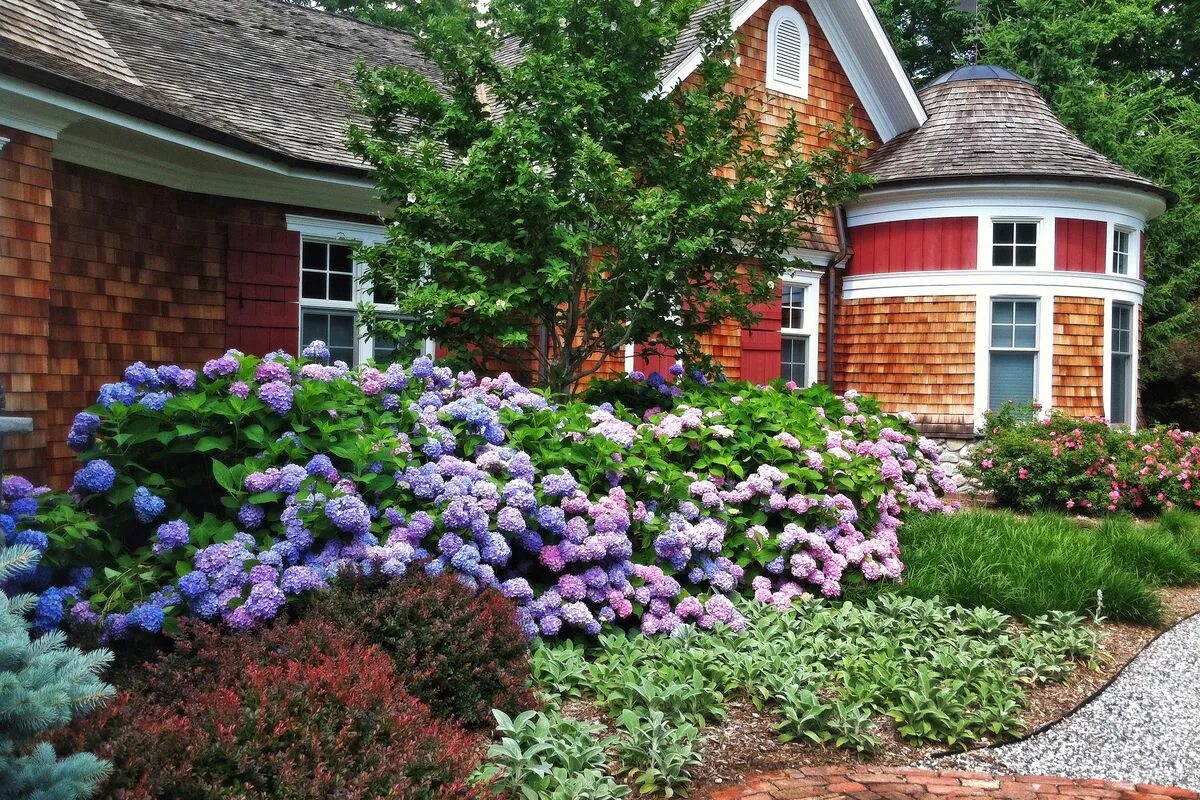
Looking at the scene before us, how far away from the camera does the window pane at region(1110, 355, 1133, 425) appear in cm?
1455

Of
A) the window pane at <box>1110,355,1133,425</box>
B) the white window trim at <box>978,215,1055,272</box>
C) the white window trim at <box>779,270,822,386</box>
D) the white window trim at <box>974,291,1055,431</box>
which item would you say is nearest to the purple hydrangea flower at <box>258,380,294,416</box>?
the white window trim at <box>779,270,822,386</box>

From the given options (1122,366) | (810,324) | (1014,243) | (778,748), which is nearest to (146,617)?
(778,748)

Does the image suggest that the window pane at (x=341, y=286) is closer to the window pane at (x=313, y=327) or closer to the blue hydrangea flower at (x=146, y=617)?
the window pane at (x=313, y=327)

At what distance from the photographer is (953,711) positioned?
15.4 feet

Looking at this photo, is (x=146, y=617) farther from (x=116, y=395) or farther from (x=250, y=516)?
(x=116, y=395)

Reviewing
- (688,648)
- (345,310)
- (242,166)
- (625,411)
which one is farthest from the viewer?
(345,310)

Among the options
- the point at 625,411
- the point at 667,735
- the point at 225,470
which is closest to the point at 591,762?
the point at 667,735

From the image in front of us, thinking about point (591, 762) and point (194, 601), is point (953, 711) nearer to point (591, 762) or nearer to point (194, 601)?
point (591, 762)

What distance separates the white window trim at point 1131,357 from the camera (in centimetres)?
1392

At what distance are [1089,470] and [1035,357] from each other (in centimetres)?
332

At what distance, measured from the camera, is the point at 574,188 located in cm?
753

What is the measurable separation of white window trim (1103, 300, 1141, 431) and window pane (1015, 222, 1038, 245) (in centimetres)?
137

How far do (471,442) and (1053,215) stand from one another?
11.0 metres

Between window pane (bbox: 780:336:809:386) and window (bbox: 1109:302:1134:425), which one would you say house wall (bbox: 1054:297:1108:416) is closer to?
window (bbox: 1109:302:1134:425)
